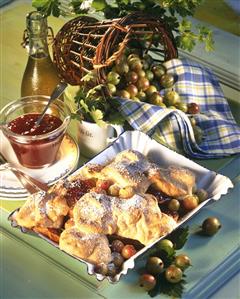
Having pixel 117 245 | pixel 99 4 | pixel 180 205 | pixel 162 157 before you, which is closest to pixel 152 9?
pixel 99 4

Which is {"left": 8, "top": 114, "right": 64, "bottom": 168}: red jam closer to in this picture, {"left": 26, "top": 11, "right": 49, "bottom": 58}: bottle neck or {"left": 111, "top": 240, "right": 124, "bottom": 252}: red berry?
{"left": 26, "top": 11, "right": 49, "bottom": 58}: bottle neck

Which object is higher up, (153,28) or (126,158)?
(153,28)

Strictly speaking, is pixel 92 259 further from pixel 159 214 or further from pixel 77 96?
pixel 77 96

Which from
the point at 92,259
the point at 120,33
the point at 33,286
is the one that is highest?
the point at 120,33

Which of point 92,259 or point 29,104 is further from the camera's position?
point 29,104

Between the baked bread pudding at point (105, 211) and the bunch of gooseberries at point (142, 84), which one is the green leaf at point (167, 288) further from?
the bunch of gooseberries at point (142, 84)

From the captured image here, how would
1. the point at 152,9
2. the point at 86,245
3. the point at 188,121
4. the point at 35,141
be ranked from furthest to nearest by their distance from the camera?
the point at 152,9, the point at 188,121, the point at 35,141, the point at 86,245

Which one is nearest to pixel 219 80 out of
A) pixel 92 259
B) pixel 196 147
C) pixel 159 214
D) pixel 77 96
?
pixel 196 147

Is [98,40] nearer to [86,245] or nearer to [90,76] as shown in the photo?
[90,76]
